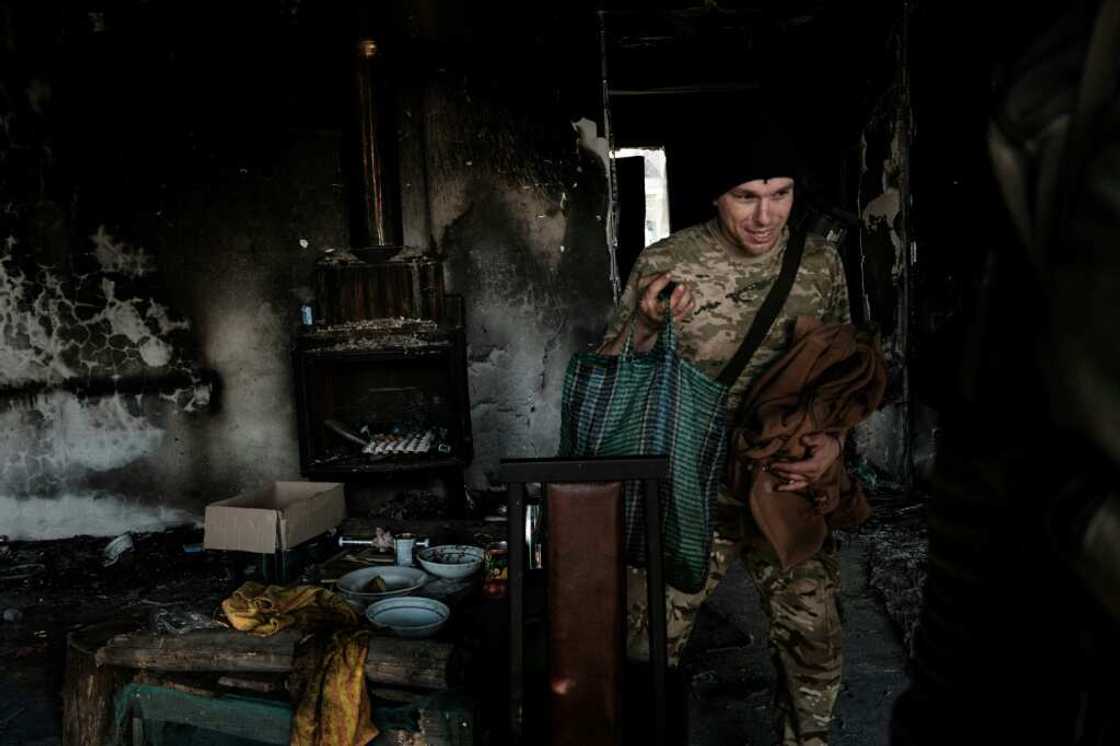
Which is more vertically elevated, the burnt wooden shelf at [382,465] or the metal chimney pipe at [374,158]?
the metal chimney pipe at [374,158]

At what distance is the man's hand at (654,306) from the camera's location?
2.22 meters

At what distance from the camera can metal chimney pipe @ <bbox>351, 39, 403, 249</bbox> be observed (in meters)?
4.80

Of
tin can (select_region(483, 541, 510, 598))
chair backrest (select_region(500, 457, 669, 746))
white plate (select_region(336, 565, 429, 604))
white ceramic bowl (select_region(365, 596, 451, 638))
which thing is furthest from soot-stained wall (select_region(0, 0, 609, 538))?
chair backrest (select_region(500, 457, 669, 746))

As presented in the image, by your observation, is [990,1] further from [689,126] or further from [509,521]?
[509,521]

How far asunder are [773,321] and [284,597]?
173 centimetres

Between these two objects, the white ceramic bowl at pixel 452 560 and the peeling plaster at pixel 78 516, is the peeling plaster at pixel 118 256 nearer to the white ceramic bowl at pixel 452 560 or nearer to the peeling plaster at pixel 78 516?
the peeling plaster at pixel 78 516

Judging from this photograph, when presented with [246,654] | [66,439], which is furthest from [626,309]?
[66,439]

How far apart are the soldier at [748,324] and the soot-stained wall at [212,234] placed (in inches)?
112

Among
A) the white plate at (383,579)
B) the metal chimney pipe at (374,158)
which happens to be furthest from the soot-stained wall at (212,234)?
the white plate at (383,579)

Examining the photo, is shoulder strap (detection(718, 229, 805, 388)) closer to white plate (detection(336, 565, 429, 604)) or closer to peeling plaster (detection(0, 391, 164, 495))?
white plate (detection(336, 565, 429, 604))

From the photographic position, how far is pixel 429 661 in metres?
2.22

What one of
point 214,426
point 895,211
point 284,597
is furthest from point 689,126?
point 284,597

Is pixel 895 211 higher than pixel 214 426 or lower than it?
higher

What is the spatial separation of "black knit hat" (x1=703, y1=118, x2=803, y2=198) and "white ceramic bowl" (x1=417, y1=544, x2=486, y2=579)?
A: 1.59 m
